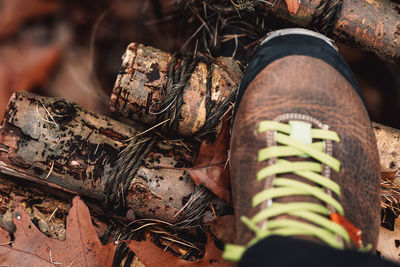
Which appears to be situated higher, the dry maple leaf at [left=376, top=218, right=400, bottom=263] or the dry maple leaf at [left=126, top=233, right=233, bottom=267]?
the dry maple leaf at [left=376, top=218, right=400, bottom=263]

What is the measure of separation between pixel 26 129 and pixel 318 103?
1.27 metres

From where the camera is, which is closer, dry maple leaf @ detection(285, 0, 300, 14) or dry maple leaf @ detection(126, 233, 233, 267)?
dry maple leaf @ detection(126, 233, 233, 267)

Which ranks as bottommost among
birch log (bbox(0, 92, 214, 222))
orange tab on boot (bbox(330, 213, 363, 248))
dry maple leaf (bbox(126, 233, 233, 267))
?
dry maple leaf (bbox(126, 233, 233, 267))

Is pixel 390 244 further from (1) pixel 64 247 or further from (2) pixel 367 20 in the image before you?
(1) pixel 64 247

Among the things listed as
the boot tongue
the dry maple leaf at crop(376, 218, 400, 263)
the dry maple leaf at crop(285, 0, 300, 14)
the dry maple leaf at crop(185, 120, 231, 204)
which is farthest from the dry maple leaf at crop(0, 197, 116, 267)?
the dry maple leaf at crop(285, 0, 300, 14)

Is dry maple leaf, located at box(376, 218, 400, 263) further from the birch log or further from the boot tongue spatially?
the birch log

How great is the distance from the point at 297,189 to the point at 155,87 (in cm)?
77

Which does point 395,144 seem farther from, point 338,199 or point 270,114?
point 270,114

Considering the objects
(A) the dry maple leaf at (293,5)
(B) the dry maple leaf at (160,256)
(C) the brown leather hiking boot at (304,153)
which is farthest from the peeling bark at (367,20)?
(B) the dry maple leaf at (160,256)

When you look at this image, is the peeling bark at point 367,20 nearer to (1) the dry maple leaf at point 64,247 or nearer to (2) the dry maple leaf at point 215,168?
(2) the dry maple leaf at point 215,168

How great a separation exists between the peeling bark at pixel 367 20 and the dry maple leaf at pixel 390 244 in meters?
0.84

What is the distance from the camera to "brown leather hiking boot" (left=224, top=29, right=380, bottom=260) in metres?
1.20

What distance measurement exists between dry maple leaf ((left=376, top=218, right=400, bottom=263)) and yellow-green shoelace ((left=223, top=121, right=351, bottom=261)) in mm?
460

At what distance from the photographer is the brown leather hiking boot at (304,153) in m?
1.20
